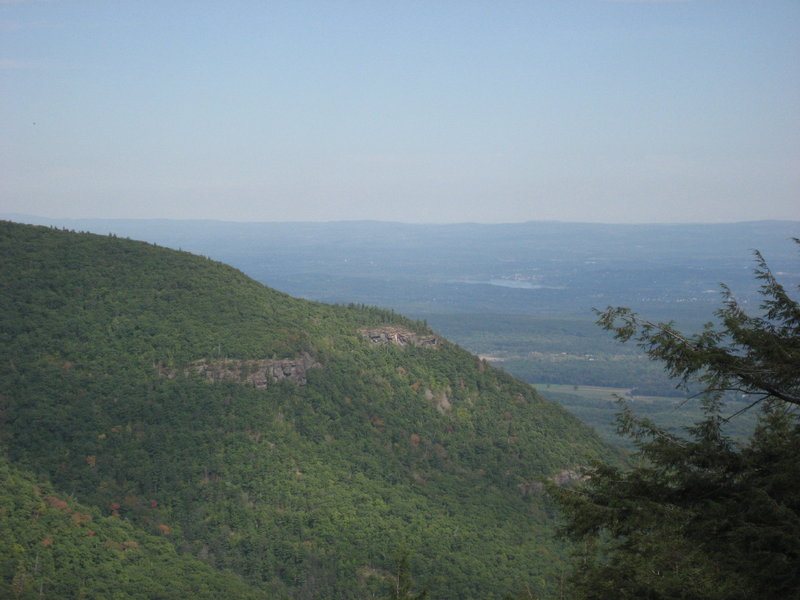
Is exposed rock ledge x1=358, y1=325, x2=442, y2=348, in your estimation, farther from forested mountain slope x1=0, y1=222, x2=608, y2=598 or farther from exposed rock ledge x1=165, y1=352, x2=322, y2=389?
exposed rock ledge x1=165, y1=352, x2=322, y2=389

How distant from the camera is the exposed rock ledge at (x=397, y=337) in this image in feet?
364

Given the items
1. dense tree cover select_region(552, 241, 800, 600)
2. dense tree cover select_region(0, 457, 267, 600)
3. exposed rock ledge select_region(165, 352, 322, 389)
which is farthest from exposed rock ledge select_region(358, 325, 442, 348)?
dense tree cover select_region(552, 241, 800, 600)

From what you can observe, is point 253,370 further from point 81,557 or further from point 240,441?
point 81,557

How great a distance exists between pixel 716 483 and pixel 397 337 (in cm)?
9554

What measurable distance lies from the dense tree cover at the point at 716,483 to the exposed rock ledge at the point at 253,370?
74.4 m

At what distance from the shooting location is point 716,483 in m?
17.3

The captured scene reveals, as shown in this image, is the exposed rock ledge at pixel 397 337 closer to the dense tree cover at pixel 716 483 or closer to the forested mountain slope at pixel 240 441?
the forested mountain slope at pixel 240 441

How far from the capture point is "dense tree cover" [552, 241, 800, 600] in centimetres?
1532

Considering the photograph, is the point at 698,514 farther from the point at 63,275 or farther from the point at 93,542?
the point at 63,275

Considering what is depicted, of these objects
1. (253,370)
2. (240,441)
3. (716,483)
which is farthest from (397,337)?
(716,483)

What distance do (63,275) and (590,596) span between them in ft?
306

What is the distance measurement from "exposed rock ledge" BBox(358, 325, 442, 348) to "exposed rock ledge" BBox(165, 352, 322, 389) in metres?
17.8

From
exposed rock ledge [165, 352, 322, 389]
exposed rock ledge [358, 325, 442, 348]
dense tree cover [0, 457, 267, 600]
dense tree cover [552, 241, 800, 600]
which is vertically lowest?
dense tree cover [0, 457, 267, 600]

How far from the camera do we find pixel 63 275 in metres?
98.2
